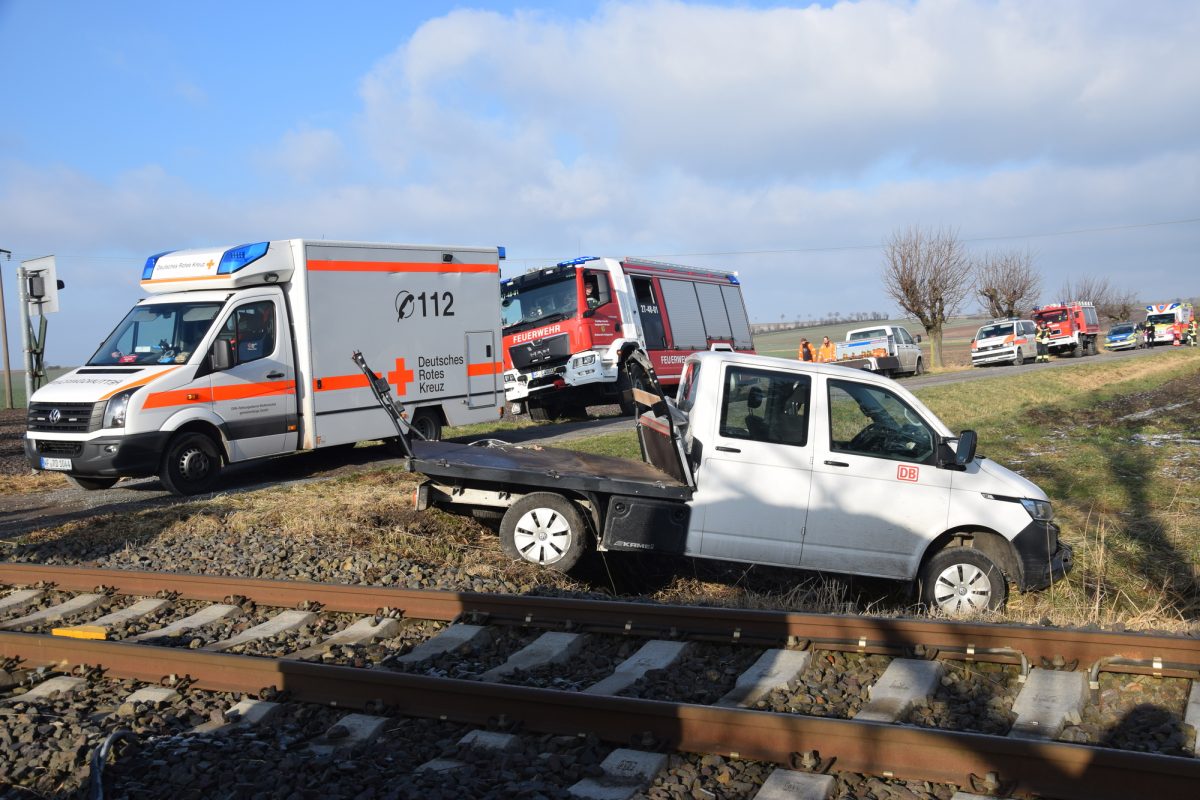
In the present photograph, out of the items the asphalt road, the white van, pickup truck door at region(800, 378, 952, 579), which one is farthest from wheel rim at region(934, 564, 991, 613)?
the white van

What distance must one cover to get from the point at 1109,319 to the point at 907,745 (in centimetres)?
9745

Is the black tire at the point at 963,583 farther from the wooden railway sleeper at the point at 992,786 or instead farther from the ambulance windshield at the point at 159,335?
the ambulance windshield at the point at 159,335

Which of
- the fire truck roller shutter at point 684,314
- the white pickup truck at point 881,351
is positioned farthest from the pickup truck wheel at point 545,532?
the white pickup truck at point 881,351

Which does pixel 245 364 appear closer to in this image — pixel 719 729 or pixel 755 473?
pixel 755 473

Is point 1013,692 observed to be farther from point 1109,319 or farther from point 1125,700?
Answer: point 1109,319

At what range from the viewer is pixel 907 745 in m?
4.12

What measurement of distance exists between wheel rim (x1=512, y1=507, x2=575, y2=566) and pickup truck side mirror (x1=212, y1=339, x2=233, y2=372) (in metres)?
5.77

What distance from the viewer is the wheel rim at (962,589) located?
7.12 meters

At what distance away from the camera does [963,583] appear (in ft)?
23.6

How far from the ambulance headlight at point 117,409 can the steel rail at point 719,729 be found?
20.6 feet

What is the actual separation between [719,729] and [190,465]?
920 centimetres

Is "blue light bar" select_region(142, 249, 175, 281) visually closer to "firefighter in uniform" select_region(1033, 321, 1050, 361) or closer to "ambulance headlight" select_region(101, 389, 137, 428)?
"ambulance headlight" select_region(101, 389, 137, 428)

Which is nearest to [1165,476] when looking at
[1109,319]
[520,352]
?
[520,352]

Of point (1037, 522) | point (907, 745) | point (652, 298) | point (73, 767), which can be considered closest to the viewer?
point (907, 745)
